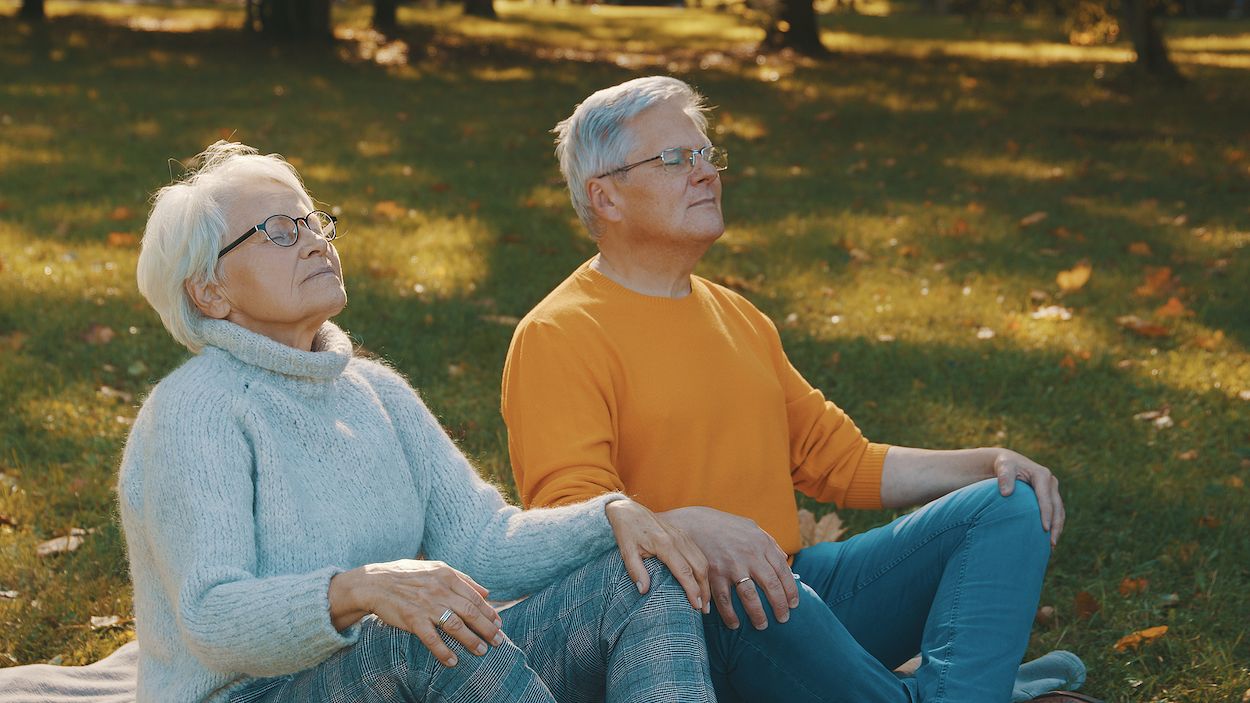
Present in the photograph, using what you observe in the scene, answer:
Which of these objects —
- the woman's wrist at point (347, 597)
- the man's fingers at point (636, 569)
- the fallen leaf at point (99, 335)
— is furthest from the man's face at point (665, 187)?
the fallen leaf at point (99, 335)

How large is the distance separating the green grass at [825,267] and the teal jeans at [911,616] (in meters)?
0.82

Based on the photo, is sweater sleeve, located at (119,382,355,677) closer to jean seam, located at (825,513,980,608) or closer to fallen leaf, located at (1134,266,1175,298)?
jean seam, located at (825,513,980,608)

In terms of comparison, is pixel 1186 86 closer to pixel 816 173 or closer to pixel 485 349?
pixel 816 173

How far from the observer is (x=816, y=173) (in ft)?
33.4

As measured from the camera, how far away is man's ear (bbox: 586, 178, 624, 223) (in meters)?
3.11

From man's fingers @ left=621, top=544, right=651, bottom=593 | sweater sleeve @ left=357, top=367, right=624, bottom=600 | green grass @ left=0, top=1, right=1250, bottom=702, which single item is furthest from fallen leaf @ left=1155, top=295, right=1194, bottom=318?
man's fingers @ left=621, top=544, right=651, bottom=593

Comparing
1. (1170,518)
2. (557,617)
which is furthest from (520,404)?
(1170,518)

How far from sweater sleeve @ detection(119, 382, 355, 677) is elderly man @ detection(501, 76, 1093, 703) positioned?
28.1 inches

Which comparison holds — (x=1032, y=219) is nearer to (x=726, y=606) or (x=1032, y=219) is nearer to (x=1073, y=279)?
(x=1073, y=279)

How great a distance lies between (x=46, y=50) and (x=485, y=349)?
1259cm

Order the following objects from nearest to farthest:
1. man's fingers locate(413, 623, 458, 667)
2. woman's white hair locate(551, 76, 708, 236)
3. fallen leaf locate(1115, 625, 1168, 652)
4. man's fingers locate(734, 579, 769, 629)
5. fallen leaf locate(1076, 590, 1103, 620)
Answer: man's fingers locate(413, 623, 458, 667) → man's fingers locate(734, 579, 769, 629) → woman's white hair locate(551, 76, 708, 236) → fallen leaf locate(1115, 625, 1168, 652) → fallen leaf locate(1076, 590, 1103, 620)

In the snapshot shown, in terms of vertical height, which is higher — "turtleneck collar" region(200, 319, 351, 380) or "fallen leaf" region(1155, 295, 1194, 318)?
"turtleneck collar" region(200, 319, 351, 380)

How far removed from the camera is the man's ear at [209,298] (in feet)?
8.23

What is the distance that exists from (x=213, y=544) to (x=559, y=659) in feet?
2.25
